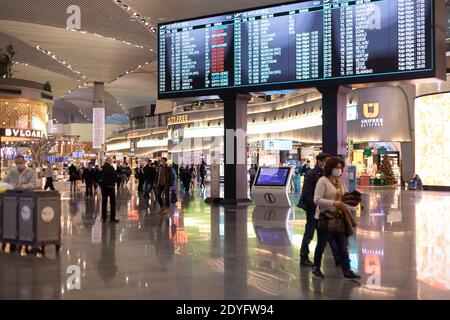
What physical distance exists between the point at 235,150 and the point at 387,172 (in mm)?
22560

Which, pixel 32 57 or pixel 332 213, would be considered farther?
pixel 32 57

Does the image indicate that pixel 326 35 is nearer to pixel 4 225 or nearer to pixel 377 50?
pixel 377 50

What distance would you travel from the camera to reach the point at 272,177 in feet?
63.4

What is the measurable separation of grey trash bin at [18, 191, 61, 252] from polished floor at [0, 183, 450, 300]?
26 centimetres

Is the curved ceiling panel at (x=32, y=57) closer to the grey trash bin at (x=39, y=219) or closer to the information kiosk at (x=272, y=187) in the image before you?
the information kiosk at (x=272, y=187)

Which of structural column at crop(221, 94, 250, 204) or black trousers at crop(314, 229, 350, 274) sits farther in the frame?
structural column at crop(221, 94, 250, 204)

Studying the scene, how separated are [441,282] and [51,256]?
18.0 feet

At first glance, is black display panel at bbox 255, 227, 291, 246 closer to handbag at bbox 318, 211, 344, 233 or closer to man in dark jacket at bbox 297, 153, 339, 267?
man in dark jacket at bbox 297, 153, 339, 267

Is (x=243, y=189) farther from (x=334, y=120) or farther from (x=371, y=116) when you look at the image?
(x=371, y=116)

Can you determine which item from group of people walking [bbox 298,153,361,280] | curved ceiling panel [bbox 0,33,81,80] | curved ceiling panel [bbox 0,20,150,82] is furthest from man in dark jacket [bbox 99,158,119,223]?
curved ceiling panel [bbox 0,33,81,80]

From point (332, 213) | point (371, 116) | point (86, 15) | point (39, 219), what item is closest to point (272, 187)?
point (39, 219)

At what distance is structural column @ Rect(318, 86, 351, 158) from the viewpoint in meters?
16.2

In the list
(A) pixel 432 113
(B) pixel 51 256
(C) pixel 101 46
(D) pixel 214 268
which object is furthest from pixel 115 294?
(C) pixel 101 46
